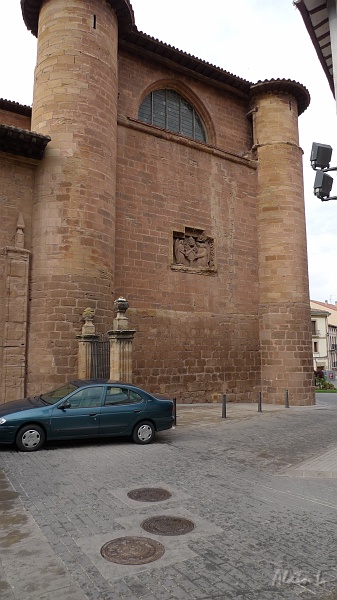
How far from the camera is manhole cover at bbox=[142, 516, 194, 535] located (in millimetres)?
4141

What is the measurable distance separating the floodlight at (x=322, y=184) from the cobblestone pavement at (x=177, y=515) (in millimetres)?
4117

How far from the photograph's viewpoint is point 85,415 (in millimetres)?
7957

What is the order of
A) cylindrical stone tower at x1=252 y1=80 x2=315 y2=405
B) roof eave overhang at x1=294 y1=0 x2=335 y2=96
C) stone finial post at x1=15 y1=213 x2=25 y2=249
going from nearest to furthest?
roof eave overhang at x1=294 y1=0 x2=335 y2=96
stone finial post at x1=15 y1=213 x2=25 y2=249
cylindrical stone tower at x1=252 y1=80 x2=315 y2=405

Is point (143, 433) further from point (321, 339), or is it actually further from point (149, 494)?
point (321, 339)

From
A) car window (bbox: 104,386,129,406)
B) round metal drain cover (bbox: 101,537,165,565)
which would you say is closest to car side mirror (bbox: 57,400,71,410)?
car window (bbox: 104,386,129,406)

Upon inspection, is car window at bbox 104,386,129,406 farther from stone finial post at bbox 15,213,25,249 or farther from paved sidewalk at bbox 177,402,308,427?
stone finial post at bbox 15,213,25,249

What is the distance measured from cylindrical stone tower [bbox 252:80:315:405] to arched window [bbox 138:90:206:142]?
2865 mm

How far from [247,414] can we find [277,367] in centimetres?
469

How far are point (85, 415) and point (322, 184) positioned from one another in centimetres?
559

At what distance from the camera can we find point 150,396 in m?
8.64

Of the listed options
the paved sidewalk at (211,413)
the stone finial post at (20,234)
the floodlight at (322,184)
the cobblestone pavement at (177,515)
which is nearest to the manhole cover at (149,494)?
the cobblestone pavement at (177,515)

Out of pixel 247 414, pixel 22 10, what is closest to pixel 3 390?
pixel 247 414

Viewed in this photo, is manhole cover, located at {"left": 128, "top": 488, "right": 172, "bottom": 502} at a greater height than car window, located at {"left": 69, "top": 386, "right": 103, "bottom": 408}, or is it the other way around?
car window, located at {"left": 69, "top": 386, "right": 103, "bottom": 408}

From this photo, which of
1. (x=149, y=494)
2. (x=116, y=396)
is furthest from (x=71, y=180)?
(x=149, y=494)
